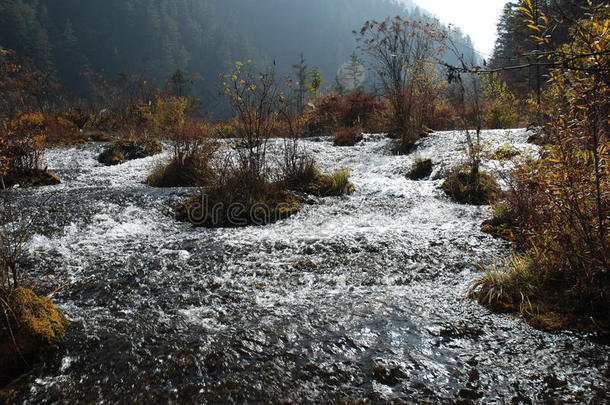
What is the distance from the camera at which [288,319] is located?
2.53 m

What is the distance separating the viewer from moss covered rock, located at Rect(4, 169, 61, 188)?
20.9ft

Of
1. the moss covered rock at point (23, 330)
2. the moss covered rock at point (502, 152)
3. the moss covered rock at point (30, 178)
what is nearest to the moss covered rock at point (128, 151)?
the moss covered rock at point (30, 178)

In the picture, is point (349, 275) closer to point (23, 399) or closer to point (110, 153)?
point (23, 399)

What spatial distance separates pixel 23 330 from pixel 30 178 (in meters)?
5.71

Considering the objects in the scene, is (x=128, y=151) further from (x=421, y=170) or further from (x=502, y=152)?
(x=502, y=152)

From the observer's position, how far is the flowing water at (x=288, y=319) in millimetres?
1854

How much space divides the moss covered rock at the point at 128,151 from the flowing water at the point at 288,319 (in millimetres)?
4400

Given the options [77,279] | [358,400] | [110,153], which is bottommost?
[358,400]

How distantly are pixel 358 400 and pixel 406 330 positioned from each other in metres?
0.72

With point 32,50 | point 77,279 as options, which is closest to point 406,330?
point 77,279

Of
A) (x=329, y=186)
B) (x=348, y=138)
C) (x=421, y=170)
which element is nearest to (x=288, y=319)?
(x=329, y=186)

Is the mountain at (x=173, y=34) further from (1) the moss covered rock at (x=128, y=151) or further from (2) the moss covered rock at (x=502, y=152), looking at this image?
(2) the moss covered rock at (x=502, y=152)

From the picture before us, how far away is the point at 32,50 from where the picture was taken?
4775 cm

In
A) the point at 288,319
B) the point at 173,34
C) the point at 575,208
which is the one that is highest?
the point at 173,34
